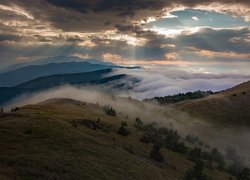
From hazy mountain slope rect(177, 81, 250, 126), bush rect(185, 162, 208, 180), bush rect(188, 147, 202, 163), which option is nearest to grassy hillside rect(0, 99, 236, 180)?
bush rect(185, 162, 208, 180)

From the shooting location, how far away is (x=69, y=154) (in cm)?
3612

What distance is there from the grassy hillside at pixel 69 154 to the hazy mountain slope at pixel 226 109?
71.3 meters

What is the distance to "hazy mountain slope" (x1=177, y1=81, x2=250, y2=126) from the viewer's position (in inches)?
4722

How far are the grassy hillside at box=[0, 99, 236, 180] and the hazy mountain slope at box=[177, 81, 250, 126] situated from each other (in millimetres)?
71304

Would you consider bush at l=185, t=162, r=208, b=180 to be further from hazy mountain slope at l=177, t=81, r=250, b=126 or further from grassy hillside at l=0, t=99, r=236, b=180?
hazy mountain slope at l=177, t=81, r=250, b=126

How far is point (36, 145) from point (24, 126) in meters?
7.19

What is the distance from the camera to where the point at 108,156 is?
129 feet

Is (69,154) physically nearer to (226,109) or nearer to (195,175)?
(195,175)

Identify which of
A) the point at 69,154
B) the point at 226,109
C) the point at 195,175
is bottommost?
the point at 226,109

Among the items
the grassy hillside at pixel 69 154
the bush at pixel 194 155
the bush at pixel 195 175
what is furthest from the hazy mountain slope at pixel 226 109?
the bush at pixel 195 175

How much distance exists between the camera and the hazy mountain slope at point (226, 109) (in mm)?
119938

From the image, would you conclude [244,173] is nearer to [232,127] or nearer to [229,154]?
[229,154]

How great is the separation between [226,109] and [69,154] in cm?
10387

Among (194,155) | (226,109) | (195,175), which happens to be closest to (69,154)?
(195,175)
